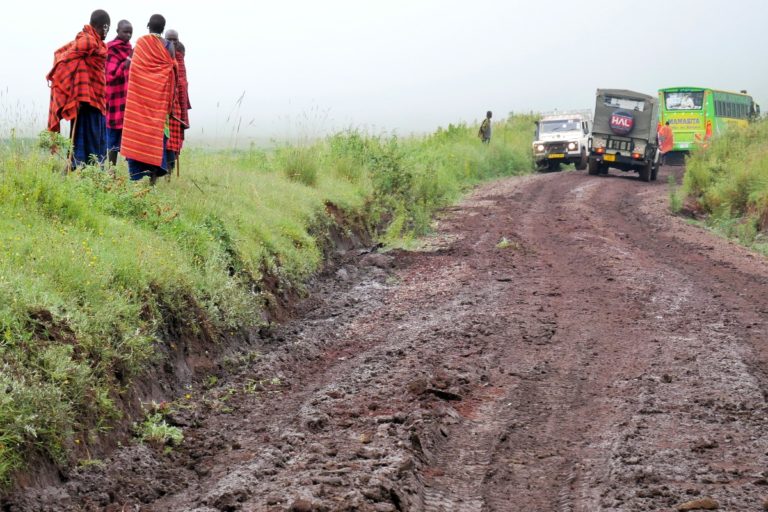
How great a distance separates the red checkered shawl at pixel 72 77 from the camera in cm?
855

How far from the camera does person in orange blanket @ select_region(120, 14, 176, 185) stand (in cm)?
935

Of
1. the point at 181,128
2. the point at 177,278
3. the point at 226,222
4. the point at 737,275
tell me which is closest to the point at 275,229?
the point at 226,222

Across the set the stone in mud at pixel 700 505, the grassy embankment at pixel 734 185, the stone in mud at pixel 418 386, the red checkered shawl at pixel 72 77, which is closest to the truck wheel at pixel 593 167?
the grassy embankment at pixel 734 185

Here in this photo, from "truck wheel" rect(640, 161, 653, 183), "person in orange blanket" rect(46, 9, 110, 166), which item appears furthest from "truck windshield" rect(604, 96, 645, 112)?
"person in orange blanket" rect(46, 9, 110, 166)

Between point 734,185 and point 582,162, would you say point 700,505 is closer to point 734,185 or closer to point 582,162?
point 734,185

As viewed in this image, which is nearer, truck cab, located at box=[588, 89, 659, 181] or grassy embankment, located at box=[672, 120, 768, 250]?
grassy embankment, located at box=[672, 120, 768, 250]

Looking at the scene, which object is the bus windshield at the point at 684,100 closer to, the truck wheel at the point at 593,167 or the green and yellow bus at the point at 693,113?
the green and yellow bus at the point at 693,113

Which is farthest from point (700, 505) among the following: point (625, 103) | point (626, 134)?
point (625, 103)

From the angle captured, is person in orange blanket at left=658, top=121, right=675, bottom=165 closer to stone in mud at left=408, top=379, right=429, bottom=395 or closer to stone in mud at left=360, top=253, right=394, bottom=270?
stone in mud at left=360, top=253, right=394, bottom=270

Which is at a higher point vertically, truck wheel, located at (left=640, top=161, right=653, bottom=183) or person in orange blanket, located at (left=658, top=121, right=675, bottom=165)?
person in orange blanket, located at (left=658, top=121, right=675, bottom=165)

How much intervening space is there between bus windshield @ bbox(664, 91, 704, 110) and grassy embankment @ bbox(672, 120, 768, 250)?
12.7 metres

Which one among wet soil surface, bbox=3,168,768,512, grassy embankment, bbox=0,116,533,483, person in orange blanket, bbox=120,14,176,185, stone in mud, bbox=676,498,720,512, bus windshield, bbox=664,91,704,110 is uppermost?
bus windshield, bbox=664,91,704,110

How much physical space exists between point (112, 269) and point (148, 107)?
389 cm

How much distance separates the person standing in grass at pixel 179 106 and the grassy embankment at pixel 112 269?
499 millimetres
